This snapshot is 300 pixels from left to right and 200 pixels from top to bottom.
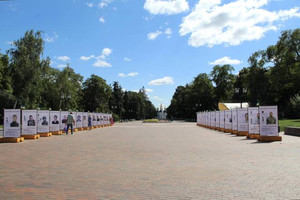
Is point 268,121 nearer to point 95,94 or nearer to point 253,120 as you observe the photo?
point 253,120

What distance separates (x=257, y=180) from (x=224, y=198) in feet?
6.24

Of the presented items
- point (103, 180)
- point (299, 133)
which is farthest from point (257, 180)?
point (299, 133)

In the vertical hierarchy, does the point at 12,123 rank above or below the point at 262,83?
below

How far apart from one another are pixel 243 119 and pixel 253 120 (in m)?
2.89

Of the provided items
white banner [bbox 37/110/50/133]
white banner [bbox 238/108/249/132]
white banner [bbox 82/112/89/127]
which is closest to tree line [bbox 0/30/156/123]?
A: white banner [bbox 82/112/89/127]

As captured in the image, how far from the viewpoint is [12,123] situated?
19297 mm

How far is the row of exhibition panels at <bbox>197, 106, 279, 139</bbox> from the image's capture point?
18.2 meters

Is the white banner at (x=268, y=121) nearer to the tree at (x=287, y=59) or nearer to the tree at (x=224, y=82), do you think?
the tree at (x=287, y=59)

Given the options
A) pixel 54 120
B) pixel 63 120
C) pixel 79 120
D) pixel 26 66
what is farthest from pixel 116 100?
pixel 54 120

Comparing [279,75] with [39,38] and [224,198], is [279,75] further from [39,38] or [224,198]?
[224,198]

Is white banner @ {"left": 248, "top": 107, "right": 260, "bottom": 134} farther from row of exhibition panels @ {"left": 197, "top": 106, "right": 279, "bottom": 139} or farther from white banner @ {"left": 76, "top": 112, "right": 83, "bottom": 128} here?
white banner @ {"left": 76, "top": 112, "right": 83, "bottom": 128}

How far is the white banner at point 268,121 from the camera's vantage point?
18.1 meters

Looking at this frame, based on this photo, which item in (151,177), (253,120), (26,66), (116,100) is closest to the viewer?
(151,177)

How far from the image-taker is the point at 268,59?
6688 centimetres
